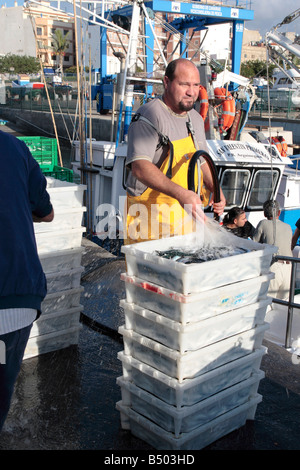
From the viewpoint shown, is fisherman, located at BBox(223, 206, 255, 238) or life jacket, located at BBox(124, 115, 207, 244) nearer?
life jacket, located at BBox(124, 115, 207, 244)

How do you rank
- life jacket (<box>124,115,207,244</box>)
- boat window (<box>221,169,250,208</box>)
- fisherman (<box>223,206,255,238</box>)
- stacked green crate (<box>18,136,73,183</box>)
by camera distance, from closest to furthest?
life jacket (<box>124,115,207,244</box>)
fisherman (<box>223,206,255,238</box>)
boat window (<box>221,169,250,208</box>)
stacked green crate (<box>18,136,73,183</box>)

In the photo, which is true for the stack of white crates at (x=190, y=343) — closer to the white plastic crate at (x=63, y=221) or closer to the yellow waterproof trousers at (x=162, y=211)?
the yellow waterproof trousers at (x=162, y=211)

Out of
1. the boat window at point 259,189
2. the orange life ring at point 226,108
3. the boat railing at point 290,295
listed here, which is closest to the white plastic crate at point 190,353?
the boat railing at point 290,295

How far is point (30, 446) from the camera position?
8.78 feet

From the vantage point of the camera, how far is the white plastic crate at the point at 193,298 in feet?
7.52

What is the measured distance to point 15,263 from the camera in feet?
6.45

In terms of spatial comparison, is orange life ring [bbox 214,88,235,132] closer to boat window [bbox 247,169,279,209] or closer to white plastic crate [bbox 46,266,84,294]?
boat window [bbox 247,169,279,209]

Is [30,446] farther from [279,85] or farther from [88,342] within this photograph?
[279,85]

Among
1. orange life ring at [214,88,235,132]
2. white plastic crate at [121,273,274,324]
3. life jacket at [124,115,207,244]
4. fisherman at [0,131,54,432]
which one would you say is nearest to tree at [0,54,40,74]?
orange life ring at [214,88,235,132]

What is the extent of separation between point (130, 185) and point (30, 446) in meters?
1.64

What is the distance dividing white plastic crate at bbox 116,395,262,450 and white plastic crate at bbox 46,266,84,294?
Answer: 3.80 ft

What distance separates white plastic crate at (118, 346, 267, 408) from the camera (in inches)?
94.3

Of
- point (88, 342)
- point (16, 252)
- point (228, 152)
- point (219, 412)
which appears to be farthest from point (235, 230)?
point (16, 252)

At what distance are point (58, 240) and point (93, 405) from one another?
1.16m
